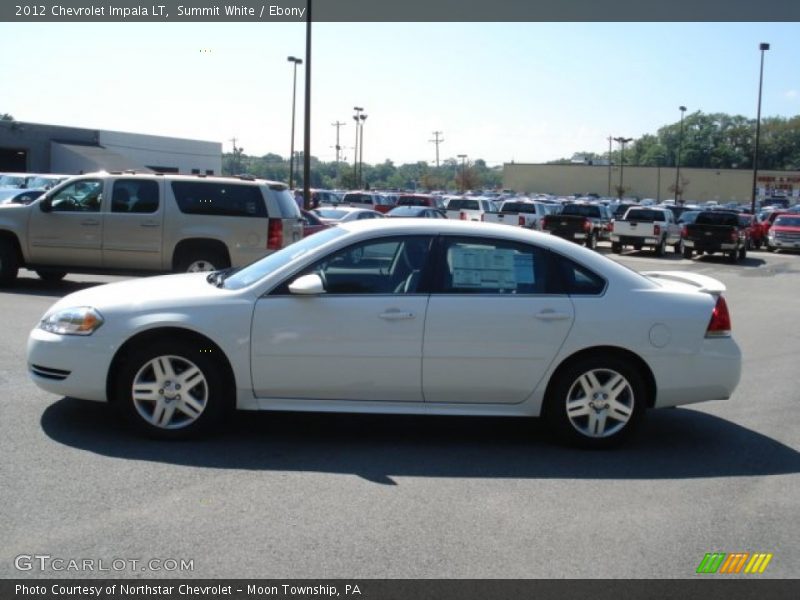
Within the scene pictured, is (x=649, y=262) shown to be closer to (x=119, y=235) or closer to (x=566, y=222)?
(x=566, y=222)

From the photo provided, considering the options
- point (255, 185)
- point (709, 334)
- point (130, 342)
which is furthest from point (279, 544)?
point (255, 185)

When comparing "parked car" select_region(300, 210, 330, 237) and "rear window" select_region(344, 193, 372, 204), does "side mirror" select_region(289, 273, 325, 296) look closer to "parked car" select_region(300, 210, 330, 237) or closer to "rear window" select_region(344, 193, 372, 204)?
"parked car" select_region(300, 210, 330, 237)

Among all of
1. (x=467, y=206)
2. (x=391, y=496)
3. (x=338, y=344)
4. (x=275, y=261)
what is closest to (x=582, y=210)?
(x=467, y=206)

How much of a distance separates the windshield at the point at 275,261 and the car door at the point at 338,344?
0.27 meters

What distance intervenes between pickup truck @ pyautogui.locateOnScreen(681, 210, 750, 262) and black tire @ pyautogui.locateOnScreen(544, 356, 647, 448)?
26501 millimetres

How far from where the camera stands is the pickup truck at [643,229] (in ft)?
105

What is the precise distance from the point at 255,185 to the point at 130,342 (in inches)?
330

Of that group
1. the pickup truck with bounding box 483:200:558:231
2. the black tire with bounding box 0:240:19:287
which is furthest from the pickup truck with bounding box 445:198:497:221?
the black tire with bounding box 0:240:19:287

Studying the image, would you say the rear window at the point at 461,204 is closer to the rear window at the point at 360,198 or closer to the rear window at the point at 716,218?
the rear window at the point at 360,198

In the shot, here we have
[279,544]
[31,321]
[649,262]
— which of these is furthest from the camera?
[649,262]

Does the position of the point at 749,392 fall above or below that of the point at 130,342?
below

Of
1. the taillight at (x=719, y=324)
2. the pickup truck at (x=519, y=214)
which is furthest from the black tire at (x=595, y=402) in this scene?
the pickup truck at (x=519, y=214)

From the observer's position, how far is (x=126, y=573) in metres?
4.14

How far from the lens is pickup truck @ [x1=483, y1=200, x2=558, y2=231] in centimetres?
3294
